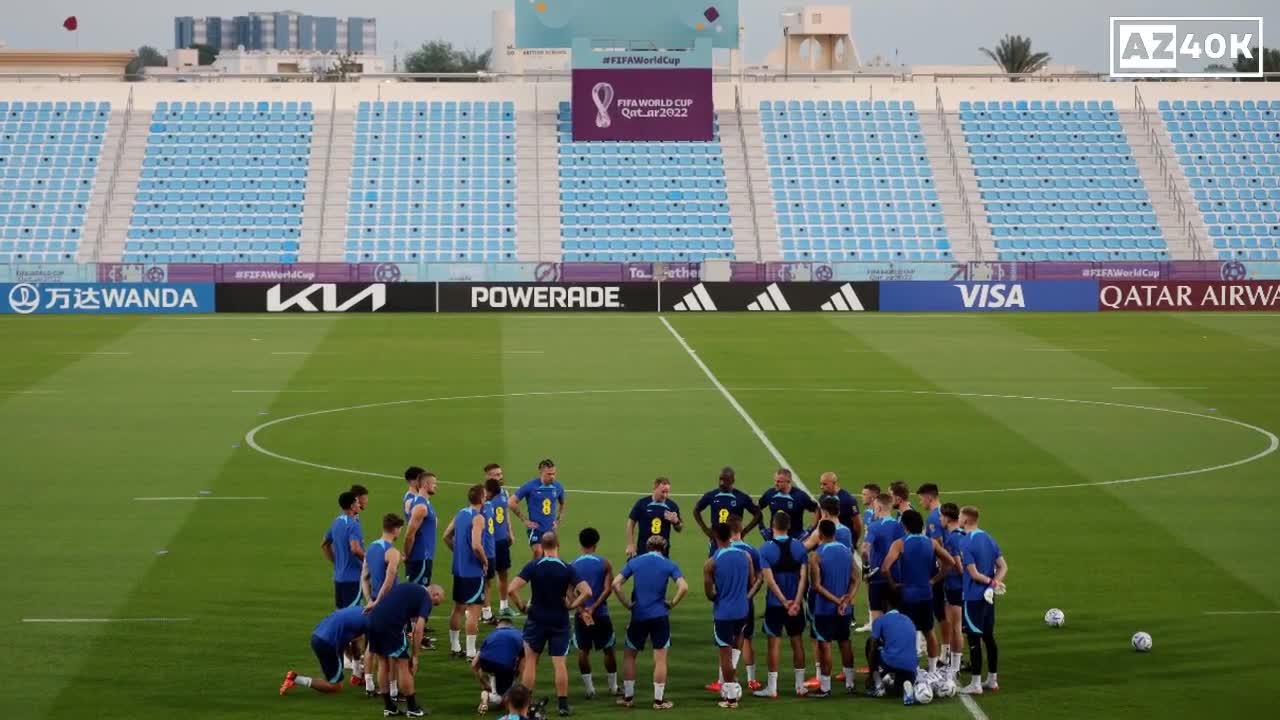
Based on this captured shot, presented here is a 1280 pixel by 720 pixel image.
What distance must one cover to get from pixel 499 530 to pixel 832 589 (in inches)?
164

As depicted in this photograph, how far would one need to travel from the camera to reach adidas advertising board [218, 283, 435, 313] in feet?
187

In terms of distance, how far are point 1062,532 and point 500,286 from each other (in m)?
37.1

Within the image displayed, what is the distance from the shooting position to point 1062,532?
2234 cm

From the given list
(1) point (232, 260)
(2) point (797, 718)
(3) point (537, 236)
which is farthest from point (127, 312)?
(2) point (797, 718)

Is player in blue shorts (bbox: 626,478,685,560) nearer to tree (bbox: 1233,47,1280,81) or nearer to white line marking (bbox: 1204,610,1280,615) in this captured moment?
white line marking (bbox: 1204,610,1280,615)

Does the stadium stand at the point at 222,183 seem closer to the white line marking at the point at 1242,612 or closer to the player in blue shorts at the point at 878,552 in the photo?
the white line marking at the point at 1242,612

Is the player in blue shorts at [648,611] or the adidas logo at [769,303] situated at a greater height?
the adidas logo at [769,303]

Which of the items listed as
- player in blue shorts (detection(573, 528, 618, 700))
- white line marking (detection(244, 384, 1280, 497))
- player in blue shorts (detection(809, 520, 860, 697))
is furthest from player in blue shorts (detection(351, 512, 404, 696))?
white line marking (detection(244, 384, 1280, 497))

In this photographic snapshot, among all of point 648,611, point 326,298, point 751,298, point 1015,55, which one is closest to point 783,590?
point 648,611

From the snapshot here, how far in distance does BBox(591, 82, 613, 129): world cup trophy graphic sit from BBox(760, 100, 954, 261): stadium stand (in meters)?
7.12

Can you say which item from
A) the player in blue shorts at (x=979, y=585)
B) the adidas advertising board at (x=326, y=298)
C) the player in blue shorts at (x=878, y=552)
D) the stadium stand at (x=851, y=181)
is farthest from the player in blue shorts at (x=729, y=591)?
the stadium stand at (x=851, y=181)

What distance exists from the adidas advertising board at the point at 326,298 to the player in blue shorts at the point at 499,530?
129 feet

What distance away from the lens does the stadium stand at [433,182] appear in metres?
66.2

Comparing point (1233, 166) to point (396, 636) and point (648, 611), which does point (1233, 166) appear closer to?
point (648, 611)
